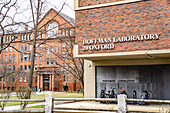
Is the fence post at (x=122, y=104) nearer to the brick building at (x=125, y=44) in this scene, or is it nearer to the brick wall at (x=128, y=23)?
the brick building at (x=125, y=44)

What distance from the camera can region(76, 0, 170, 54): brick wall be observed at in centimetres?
1231

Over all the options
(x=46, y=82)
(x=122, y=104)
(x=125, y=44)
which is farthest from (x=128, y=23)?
(x=46, y=82)

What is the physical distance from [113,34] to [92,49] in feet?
5.66

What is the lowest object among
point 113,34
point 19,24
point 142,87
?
point 142,87

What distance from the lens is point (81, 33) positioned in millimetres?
14367

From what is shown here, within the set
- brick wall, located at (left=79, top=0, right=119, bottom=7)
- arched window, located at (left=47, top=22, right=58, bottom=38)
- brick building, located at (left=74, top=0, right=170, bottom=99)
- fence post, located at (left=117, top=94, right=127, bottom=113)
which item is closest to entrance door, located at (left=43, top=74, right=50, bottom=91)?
arched window, located at (left=47, top=22, right=58, bottom=38)

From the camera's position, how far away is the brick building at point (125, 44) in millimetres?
12484


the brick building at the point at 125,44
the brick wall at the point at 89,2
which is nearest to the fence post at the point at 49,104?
the brick building at the point at 125,44

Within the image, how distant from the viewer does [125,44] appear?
13.1 m

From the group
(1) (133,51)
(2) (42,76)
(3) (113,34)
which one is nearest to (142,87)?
(1) (133,51)

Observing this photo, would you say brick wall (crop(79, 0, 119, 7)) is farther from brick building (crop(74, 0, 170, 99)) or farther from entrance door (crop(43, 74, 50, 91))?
entrance door (crop(43, 74, 50, 91))

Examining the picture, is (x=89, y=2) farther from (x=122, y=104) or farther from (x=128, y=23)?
(x=122, y=104)

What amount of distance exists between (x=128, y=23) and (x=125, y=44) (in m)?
1.34

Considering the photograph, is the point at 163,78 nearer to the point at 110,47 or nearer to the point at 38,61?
the point at 110,47
